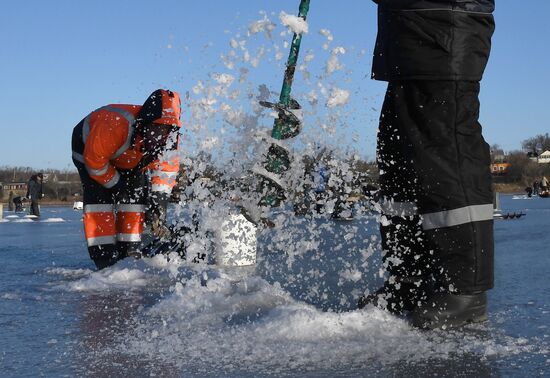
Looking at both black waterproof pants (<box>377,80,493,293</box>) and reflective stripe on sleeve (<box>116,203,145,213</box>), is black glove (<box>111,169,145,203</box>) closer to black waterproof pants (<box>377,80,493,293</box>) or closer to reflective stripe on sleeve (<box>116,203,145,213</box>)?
reflective stripe on sleeve (<box>116,203,145,213</box>)

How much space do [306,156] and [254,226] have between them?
1128 millimetres

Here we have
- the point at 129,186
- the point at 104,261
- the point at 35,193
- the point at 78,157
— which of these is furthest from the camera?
the point at 35,193

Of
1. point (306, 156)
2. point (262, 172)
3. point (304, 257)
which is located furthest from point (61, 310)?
point (304, 257)

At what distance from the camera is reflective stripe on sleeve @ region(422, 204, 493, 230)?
200 cm

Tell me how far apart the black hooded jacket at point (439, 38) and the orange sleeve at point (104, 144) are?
8.97ft

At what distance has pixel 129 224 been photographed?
15.3 ft

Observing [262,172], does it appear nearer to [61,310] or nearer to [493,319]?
[61,310]

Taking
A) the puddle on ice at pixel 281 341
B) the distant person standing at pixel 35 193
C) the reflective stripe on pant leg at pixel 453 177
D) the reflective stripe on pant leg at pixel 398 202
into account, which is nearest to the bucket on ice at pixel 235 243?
the puddle on ice at pixel 281 341

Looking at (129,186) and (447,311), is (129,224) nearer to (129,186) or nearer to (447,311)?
(129,186)

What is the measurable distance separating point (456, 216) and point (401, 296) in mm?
315

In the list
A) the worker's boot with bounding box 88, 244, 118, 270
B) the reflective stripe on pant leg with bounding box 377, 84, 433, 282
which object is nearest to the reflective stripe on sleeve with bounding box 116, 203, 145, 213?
the worker's boot with bounding box 88, 244, 118, 270

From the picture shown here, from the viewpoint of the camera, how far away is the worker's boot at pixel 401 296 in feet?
6.66

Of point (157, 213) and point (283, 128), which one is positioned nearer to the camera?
point (283, 128)

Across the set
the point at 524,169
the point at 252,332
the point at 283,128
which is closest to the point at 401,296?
the point at 252,332
